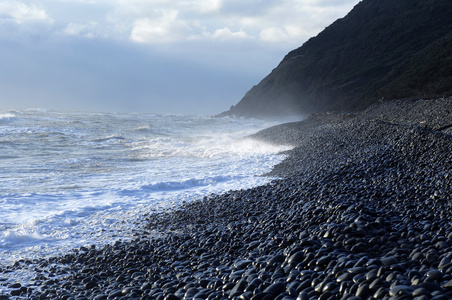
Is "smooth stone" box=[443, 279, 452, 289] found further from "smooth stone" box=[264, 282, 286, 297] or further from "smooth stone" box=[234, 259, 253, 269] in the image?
"smooth stone" box=[234, 259, 253, 269]

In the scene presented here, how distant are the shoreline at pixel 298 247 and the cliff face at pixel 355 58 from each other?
3900cm

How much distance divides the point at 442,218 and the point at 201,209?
19.5 feet

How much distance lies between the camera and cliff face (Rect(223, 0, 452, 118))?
62.0 m

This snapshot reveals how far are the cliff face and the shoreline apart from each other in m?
39.0

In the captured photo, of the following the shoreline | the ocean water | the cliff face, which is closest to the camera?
the shoreline

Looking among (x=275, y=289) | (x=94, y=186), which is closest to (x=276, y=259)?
(x=275, y=289)

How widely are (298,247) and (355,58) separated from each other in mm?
81041

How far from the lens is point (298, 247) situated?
570 cm

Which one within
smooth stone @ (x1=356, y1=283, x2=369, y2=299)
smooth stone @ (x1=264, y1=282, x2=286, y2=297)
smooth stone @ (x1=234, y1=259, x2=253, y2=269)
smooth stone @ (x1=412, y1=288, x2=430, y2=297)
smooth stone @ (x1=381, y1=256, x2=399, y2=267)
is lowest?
smooth stone @ (x1=234, y1=259, x2=253, y2=269)

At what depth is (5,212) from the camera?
1062 cm

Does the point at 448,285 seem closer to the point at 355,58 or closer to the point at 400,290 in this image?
the point at 400,290

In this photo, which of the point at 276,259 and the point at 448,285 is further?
the point at 276,259

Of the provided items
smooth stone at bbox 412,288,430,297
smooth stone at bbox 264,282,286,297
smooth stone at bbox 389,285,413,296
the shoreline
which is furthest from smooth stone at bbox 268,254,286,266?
smooth stone at bbox 412,288,430,297

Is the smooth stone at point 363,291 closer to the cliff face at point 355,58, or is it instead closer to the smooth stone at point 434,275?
the smooth stone at point 434,275
